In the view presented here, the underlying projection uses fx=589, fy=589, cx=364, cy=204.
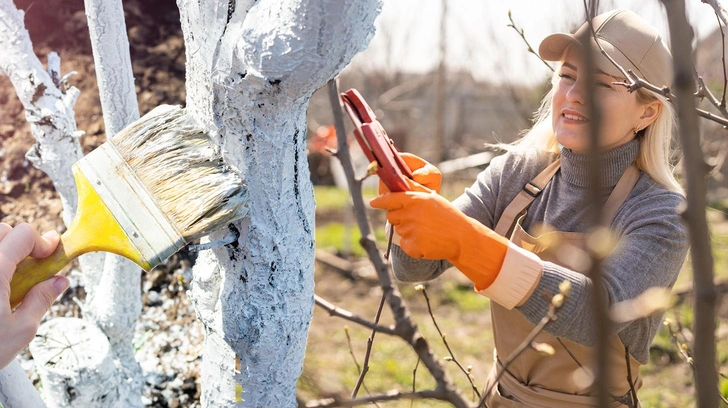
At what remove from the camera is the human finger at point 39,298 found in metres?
1.08

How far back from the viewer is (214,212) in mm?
1074

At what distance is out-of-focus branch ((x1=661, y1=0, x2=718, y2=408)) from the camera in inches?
18.8

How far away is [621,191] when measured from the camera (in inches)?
60.1

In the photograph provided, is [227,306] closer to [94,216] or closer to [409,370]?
[94,216]

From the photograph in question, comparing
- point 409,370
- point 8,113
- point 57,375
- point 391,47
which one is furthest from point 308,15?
point 391,47

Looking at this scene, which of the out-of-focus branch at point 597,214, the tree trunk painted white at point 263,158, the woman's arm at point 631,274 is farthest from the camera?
the woman's arm at point 631,274

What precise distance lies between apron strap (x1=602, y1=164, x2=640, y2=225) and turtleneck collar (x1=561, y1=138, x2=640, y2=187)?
0.02 metres

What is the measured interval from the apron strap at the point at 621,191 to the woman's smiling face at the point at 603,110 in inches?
3.3

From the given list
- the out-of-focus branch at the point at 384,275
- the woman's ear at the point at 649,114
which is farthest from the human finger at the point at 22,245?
the woman's ear at the point at 649,114

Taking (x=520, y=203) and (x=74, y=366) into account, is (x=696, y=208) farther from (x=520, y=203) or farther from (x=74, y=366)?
(x=74, y=366)

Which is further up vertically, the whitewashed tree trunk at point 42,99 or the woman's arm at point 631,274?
the whitewashed tree trunk at point 42,99

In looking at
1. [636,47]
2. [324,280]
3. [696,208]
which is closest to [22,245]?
[696,208]

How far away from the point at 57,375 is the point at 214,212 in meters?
0.92

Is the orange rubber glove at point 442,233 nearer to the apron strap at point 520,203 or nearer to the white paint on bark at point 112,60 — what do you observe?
the apron strap at point 520,203
